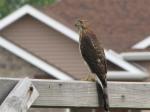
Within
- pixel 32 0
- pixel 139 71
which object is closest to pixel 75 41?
pixel 139 71

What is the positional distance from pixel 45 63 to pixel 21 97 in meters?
17.1

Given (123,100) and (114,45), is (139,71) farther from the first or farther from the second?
(123,100)

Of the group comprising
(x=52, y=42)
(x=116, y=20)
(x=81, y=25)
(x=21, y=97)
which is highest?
(x=116, y=20)

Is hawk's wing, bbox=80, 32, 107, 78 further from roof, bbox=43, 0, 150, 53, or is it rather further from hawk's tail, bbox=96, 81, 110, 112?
roof, bbox=43, 0, 150, 53

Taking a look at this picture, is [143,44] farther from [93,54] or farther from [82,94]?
[82,94]

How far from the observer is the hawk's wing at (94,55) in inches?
167

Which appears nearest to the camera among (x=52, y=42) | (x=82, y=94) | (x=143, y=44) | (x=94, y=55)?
(x=82, y=94)

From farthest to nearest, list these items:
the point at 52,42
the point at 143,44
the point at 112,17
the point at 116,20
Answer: the point at 52,42
the point at 112,17
the point at 116,20
the point at 143,44

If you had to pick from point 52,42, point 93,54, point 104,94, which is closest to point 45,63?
point 52,42

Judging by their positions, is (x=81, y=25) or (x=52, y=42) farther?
(x=52, y=42)

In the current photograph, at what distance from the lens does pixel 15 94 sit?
283 cm

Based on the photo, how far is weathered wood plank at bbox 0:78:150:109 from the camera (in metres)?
3.16

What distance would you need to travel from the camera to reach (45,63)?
19922 millimetres

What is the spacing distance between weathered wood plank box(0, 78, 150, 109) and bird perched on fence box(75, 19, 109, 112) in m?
0.06
